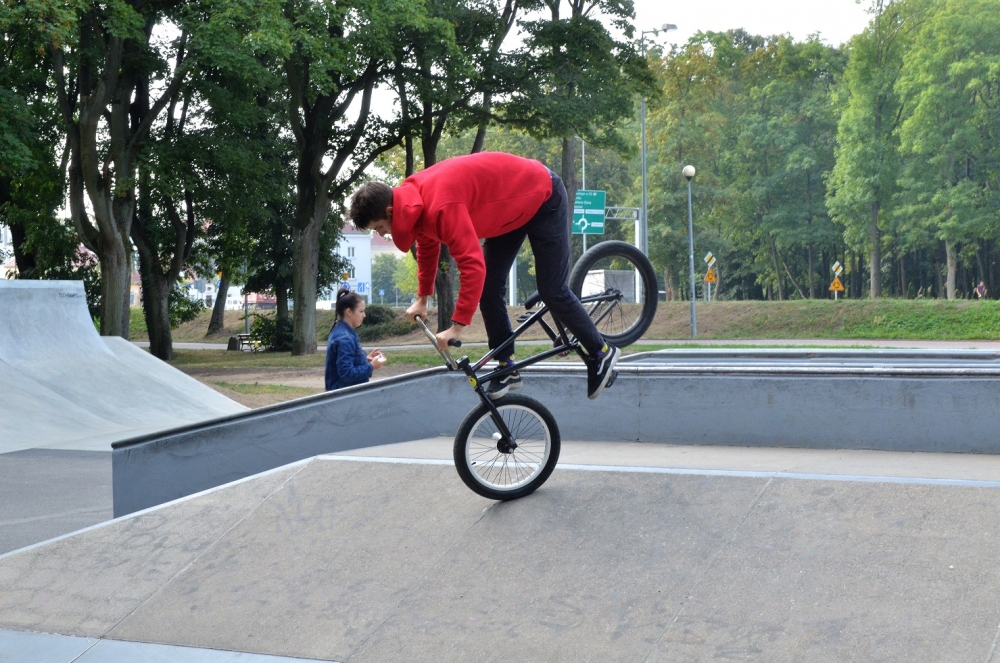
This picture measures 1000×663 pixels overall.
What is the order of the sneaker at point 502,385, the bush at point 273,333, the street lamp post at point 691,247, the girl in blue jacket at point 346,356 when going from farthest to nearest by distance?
the bush at point 273,333 → the street lamp post at point 691,247 → the girl in blue jacket at point 346,356 → the sneaker at point 502,385

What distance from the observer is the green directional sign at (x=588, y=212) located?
32500 mm

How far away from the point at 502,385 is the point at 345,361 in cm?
264

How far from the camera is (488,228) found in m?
5.03

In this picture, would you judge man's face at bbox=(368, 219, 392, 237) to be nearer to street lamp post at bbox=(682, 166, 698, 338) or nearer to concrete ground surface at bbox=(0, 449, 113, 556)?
concrete ground surface at bbox=(0, 449, 113, 556)

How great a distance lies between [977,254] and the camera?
1778 inches

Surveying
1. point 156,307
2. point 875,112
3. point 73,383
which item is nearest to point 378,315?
point 156,307

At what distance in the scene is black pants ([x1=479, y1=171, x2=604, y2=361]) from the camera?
521 centimetres

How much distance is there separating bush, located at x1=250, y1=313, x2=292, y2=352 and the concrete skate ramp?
20.5m

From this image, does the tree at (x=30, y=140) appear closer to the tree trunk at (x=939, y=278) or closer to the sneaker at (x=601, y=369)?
the sneaker at (x=601, y=369)

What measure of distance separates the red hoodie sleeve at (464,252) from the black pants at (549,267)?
20.7 inches

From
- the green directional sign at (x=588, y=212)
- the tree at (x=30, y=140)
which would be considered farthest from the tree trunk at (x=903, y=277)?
the tree at (x=30, y=140)

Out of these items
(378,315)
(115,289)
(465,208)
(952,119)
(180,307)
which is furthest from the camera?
(378,315)

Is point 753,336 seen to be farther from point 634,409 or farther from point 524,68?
point 634,409

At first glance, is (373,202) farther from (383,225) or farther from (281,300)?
(281,300)
